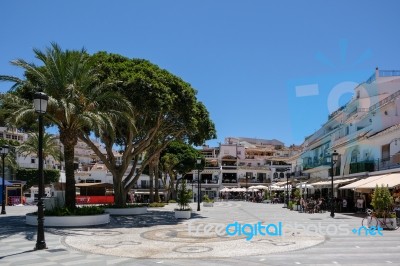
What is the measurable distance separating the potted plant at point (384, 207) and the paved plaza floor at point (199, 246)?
0.99 metres

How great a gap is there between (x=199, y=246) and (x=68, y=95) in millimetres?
10765

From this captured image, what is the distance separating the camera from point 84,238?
17.4m

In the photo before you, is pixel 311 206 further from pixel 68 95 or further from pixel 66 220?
pixel 68 95

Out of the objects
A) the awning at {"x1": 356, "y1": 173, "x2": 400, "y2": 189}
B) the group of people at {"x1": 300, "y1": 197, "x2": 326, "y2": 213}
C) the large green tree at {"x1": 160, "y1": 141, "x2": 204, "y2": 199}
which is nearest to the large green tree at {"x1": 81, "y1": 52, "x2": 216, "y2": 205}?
the group of people at {"x1": 300, "y1": 197, "x2": 326, "y2": 213}

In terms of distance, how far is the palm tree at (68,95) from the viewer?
2192 centimetres

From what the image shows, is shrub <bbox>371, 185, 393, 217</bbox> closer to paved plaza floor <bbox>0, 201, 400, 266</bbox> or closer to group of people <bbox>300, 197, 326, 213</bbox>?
paved plaza floor <bbox>0, 201, 400, 266</bbox>

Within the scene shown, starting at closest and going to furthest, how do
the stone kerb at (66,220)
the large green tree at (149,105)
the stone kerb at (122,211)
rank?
the stone kerb at (66,220) < the large green tree at (149,105) < the stone kerb at (122,211)

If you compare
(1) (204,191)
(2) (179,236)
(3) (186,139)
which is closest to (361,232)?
(2) (179,236)

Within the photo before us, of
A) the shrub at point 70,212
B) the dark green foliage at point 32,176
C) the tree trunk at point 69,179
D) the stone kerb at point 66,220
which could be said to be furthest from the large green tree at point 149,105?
the dark green foliage at point 32,176

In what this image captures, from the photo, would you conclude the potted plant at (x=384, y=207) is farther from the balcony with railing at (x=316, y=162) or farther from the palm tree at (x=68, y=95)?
the balcony with railing at (x=316, y=162)

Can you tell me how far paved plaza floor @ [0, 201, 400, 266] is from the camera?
1273 cm

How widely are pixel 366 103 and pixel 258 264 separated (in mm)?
40035

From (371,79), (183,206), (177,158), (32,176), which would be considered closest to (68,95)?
(183,206)

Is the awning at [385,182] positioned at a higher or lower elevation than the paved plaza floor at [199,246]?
higher
